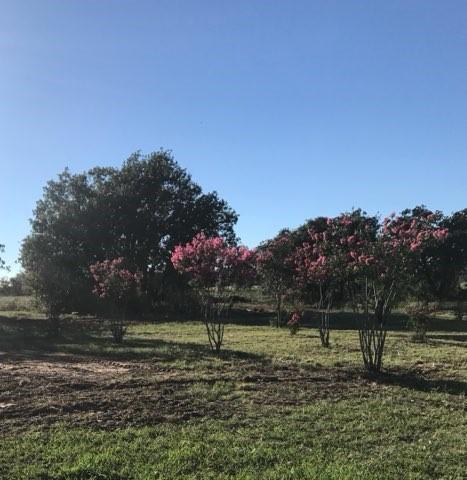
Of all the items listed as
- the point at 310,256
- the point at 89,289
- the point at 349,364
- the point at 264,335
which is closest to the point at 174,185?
the point at 89,289

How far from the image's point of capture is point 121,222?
37156mm

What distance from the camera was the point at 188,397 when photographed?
846cm

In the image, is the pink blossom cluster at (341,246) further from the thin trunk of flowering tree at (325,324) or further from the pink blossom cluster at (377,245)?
the thin trunk of flowering tree at (325,324)

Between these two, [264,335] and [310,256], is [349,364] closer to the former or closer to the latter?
[310,256]

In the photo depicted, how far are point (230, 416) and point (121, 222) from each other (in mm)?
30759

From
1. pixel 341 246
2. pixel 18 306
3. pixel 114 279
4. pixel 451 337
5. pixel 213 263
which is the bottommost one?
pixel 451 337

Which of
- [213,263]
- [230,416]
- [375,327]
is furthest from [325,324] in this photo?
[230,416]

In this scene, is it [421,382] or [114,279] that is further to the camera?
[114,279]

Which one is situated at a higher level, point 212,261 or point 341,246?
point 341,246

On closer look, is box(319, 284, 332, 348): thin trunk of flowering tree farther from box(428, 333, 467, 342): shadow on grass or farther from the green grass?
the green grass

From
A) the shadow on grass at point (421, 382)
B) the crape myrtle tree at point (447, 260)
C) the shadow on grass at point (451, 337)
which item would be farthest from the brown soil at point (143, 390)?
the crape myrtle tree at point (447, 260)

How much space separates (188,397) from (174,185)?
31.2 metres

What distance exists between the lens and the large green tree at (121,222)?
35.5 m

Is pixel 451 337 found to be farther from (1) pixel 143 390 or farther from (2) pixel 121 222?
(2) pixel 121 222
